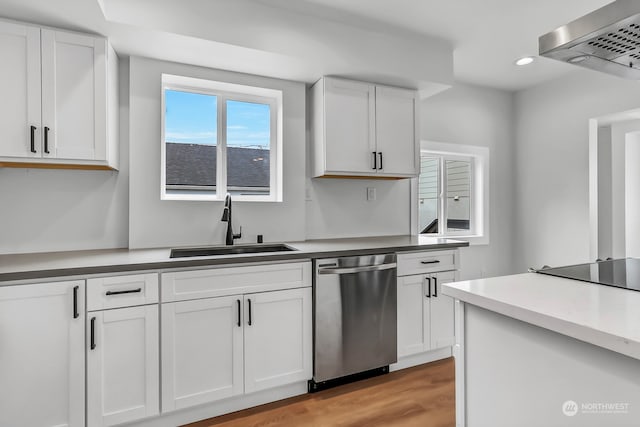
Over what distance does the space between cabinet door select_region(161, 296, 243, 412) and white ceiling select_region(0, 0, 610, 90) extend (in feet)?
5.26

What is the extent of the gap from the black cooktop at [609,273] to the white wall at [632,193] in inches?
73.4

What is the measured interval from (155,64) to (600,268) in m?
2.81

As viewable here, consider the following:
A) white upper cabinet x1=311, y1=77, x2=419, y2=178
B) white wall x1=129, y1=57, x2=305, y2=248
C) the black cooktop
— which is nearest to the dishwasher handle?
white wall x1=129, y1=57, x2=305, y2=248

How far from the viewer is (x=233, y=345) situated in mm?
1935

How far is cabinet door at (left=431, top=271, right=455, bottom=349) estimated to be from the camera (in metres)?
2.60

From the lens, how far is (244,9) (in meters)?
2.12

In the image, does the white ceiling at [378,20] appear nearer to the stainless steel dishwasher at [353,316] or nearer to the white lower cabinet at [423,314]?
the stainless steel dishwasher at [353,316]

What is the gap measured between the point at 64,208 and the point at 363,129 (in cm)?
220

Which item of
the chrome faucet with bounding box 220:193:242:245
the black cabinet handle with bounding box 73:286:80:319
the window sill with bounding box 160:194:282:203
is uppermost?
the window sill with bounding box 160:194:282:203

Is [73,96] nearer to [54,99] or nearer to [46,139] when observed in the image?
[54,99]

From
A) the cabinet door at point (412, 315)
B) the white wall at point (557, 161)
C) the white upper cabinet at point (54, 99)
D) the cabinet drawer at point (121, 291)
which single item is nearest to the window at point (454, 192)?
the white wall at point (557, 161)

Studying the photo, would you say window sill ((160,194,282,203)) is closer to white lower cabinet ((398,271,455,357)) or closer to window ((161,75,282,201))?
window ((161,75,282,201))

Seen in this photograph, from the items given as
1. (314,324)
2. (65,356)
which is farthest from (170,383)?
(314,324)

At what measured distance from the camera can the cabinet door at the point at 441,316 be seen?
2.60m
